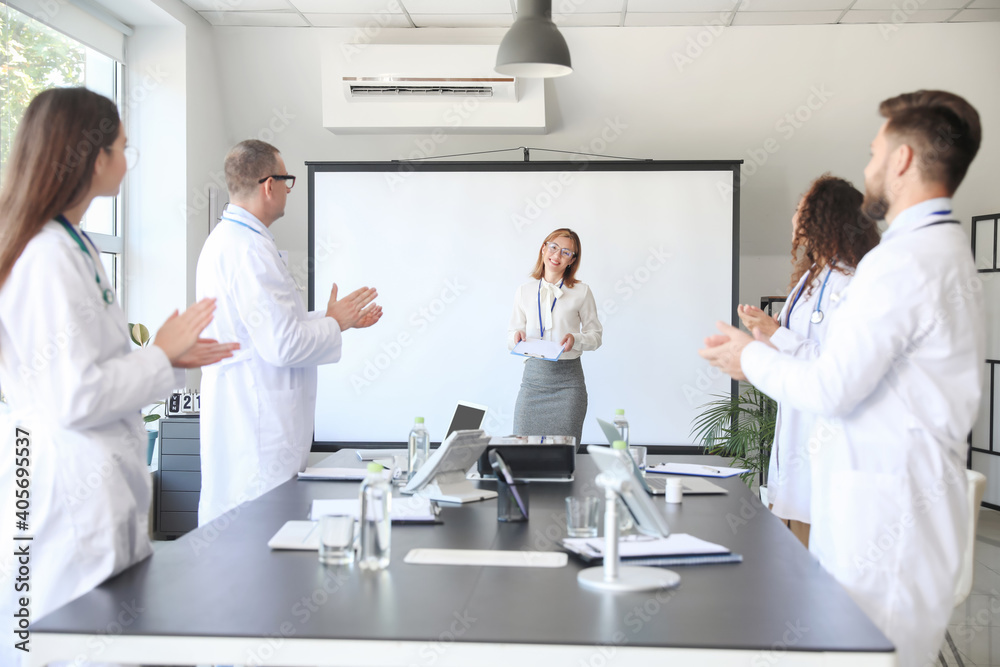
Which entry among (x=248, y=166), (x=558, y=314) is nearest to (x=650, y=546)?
(x=248, y=166)

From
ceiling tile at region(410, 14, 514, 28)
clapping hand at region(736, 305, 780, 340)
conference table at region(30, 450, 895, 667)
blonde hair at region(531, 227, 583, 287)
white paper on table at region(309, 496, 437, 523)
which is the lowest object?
conference table at region(30, 450, 895, 667)

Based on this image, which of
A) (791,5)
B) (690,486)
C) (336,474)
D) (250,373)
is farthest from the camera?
(791,5)

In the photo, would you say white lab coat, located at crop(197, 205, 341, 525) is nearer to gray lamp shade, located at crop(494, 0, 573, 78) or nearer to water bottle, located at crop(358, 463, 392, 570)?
water bottle, located at crop(358, 463, 392, 570)

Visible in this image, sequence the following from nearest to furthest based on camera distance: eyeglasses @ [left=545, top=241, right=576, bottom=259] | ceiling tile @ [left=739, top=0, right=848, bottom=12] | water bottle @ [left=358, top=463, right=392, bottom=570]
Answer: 1. water bottle @ [left=358, top=463, right=392, bottom=570]
2. eyeglasses @ [left=545, top=241, right=576, bottom=259]
3. ceiling tile @ [left=739, top=0, right=848, bottom=12]

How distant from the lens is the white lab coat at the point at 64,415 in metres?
1.55

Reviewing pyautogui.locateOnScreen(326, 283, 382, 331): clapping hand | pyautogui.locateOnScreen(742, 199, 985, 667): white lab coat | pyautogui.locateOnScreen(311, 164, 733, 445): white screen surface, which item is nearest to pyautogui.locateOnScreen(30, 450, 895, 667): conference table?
pyautogui.locateOnScreen(742, 199, 985, 667): white lab coat

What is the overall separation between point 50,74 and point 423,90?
2179 millimetres

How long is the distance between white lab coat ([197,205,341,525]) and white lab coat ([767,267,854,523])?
155 centimetres

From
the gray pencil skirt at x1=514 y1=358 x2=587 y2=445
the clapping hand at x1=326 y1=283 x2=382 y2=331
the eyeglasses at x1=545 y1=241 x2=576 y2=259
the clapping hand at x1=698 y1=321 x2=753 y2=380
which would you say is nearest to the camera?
the clapping hand at x1=698 y1=321 x2=753 y2=380

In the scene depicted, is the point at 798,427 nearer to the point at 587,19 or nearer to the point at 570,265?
the point at 570,265

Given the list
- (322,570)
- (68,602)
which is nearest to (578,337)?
(322,570)

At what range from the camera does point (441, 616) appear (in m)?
1.42

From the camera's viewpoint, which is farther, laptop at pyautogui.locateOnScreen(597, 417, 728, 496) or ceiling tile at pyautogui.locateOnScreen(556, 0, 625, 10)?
ceiling tile at pyautogui.locateOnScreen(556, 0, 625, 10)
